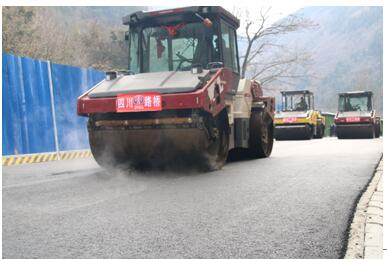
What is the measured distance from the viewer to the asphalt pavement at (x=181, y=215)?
116 inches

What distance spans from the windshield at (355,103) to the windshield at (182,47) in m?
16.6

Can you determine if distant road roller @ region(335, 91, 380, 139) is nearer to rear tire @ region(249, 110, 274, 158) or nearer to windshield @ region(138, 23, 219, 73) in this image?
rear tire @ region(249, 110, 274, 158)

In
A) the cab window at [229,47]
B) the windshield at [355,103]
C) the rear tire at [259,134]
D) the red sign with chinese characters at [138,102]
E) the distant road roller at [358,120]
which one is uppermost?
the cab window at [229,47]

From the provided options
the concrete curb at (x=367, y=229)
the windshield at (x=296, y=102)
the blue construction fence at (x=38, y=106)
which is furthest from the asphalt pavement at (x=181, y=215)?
the windshield at (x=296, y=102)

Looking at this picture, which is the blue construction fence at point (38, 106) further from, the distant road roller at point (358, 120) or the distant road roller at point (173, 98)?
the distant road roller at point (358, 120)

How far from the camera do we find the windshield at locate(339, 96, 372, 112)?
2267cm

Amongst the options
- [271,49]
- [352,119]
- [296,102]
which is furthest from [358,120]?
[271,49]

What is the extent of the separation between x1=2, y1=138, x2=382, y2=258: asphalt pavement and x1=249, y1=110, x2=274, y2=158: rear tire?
7.67 feet

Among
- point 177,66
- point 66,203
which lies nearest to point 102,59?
point 177,66

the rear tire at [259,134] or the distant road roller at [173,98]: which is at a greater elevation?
the distant road roller at [173,98]

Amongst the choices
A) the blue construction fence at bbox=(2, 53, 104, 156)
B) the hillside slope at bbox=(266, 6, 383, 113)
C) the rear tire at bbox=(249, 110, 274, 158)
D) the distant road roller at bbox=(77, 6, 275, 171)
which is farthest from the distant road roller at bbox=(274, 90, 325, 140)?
the hillside slope at bbox=(266, 6, 383, 113)

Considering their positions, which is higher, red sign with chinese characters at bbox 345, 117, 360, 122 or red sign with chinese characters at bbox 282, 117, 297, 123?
red sign with chinese characters at bbox 282, 117, 297, 123

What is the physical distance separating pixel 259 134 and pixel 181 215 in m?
5.19

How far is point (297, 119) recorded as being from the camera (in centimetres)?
2005
